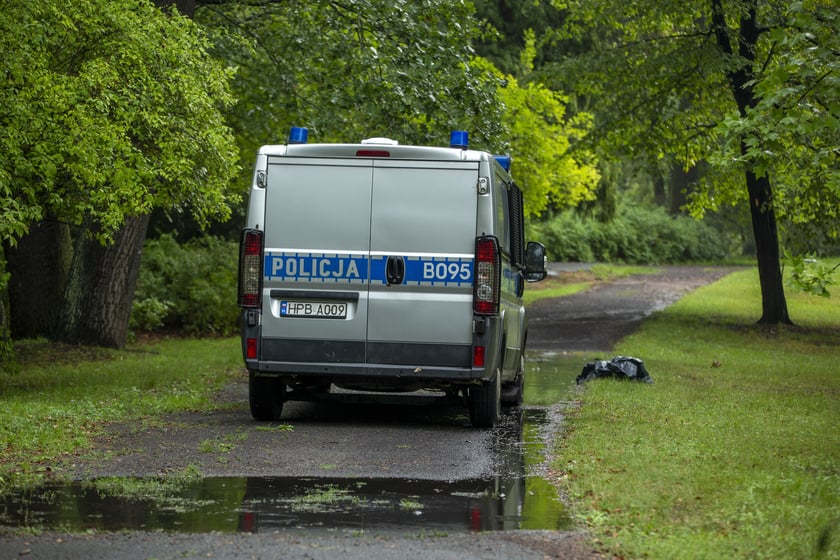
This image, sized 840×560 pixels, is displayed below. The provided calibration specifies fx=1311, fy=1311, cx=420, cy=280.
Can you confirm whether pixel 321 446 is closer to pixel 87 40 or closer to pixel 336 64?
pixel 87 40

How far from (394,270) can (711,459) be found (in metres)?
3.18

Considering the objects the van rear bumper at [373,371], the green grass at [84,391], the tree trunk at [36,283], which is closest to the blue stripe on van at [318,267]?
the van rear bumper at [373,371]

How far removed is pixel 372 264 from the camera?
1095cm

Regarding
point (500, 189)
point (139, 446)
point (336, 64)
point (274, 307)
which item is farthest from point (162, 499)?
point (336, 64)

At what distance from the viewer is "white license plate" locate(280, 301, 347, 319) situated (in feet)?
36.1

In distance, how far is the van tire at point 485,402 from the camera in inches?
452

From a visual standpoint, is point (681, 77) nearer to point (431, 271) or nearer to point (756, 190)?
point (756, 190)

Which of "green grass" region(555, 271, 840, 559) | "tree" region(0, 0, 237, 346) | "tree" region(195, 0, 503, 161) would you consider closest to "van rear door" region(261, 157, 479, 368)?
"green grass" region(555, 271, 840, 559)

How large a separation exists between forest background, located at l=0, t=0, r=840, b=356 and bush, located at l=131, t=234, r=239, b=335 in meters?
0.04

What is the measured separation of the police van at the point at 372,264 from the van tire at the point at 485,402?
1.27ft

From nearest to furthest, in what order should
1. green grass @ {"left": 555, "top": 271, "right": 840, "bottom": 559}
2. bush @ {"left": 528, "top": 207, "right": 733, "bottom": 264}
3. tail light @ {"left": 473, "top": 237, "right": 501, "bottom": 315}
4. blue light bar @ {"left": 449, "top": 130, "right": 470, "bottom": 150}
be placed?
green grass @ {"left": 555, "top": 271, "right": 840, "bottom": 559}, tail light @ {"left": 473, "top": 237, "right": 501, "bottom": 315}, blue light bar @ {"left": 449, "top": 130, "right": 470, "bottom": 150}, bush @ {"left": 528, "top": 207, "right": 733, "bottom": 264}

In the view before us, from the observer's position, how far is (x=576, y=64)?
84.8 feet

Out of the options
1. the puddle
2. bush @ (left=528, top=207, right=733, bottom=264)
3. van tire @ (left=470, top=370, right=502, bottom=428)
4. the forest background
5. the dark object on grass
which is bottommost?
the puddle

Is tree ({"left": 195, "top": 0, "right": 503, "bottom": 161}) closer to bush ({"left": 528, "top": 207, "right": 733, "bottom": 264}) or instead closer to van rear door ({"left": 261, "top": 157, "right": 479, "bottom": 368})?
van rear door ({"left": 261, "top": 157, "right": 479, "bottom": 368})
